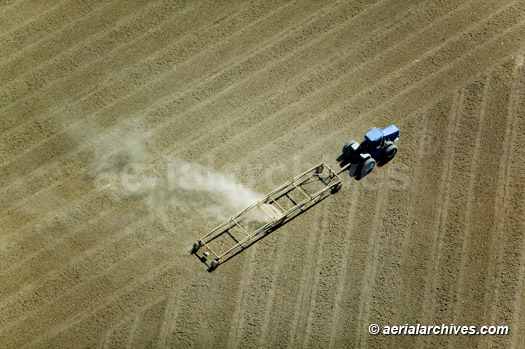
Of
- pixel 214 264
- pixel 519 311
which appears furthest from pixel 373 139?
pixel 519 311

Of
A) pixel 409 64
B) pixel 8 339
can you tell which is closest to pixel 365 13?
pixel 409 64

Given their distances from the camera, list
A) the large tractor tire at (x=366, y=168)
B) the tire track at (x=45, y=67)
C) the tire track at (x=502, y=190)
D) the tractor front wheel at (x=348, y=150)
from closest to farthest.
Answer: the tire track at (x=502, y=190)
the large tractor tire at (x=366, y=168)
the tractor front wheel at (x=348, y=150)
the tire track at (x=45, y=67)

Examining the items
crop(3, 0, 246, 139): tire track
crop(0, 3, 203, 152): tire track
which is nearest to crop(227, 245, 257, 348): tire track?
crop(3, 0, 246, 139): tire track

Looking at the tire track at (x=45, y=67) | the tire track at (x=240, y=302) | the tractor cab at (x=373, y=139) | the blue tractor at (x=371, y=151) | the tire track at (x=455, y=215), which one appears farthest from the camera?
the tire track at (x=45, y=67)


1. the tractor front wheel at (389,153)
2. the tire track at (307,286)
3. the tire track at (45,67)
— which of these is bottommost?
the tire track at (307,286)

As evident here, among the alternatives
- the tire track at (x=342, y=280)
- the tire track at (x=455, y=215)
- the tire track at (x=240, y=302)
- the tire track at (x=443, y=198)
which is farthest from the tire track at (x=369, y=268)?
the tire track at (x=240, y=302)

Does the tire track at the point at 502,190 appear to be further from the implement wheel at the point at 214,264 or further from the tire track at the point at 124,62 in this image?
the tire track at the point at 124,62

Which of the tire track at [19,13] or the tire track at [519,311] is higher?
the tire track at [19,13]

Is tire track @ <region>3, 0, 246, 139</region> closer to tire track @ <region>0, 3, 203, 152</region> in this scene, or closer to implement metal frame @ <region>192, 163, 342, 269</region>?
tire track @ <region>0, 3, 203, 152</region>

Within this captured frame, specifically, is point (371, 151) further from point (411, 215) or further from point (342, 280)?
point (342, 280)
